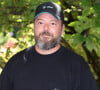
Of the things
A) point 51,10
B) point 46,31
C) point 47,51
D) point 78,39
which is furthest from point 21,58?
point 78,39

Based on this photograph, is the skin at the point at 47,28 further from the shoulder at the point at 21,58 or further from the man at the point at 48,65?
the shoulder at the point at 21,58

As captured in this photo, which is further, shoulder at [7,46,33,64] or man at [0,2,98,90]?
shoulder at [7,46,33,64]

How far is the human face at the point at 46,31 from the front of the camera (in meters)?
3.04

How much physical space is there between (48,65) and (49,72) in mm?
75

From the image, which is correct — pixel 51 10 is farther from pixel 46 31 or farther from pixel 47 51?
pixel 47 51

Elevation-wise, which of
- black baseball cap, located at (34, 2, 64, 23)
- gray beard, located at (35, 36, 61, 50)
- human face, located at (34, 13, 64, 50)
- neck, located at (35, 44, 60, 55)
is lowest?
neck, located at (35, 44, 60, 55)

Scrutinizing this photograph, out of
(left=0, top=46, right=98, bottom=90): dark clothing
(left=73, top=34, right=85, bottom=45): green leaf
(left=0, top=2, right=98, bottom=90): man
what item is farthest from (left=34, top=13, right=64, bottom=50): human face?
(left=73, top=34, right=85, bottom=45): green leaf

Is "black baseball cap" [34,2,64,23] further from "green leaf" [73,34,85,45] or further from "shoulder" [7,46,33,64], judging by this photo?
"green leaf" [73,34,85,45]

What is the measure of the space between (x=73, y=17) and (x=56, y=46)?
4253 mm

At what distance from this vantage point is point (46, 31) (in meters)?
3.04

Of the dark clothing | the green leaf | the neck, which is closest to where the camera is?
Answer: the dark clothing

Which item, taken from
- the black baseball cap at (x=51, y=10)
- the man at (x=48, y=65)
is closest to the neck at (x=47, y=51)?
the man at (x=48, y=65)

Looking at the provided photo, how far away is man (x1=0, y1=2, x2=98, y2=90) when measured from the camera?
296 cm

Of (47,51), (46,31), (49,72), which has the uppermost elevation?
(46,31)
